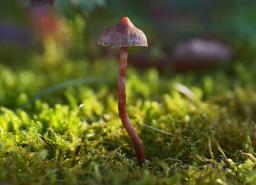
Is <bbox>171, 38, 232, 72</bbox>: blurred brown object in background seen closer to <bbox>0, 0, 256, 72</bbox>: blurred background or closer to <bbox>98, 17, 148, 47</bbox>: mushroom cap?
<bbox>0, 0, 256, 72</bbox>: blurred background

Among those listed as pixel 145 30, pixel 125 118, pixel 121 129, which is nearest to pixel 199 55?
pixel 145 30

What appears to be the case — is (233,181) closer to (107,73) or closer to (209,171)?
(209,171)

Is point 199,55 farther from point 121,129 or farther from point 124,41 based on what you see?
point 124,41

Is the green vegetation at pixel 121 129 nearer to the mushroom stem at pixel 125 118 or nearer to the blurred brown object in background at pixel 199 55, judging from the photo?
the mushroom stem at pixel 125 118

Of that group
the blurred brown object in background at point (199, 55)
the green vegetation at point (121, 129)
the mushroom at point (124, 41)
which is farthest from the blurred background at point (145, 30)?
the mushroom at point (124, 41)

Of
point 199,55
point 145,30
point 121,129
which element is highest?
point 145,30

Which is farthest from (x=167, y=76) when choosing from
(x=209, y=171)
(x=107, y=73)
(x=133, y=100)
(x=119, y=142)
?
(x=209, y=171)

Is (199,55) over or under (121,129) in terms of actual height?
over
